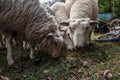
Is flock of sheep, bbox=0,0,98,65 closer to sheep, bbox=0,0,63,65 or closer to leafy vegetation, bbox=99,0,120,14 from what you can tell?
sheep, bbox=0,0,63,65

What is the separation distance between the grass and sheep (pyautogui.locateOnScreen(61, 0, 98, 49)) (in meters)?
0.34

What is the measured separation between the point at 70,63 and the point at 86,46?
166 cm

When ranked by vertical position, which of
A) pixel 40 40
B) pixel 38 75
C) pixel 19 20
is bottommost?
pixel 38 75

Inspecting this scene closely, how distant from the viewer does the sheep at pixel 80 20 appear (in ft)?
27.1

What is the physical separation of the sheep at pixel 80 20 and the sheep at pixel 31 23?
93 centimetres

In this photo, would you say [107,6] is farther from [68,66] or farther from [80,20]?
[68,66]

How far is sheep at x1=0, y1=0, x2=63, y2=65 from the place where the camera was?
7320 mm

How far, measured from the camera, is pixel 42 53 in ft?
25.6

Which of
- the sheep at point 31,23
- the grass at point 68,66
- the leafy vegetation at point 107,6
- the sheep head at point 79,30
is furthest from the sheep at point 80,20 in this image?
the leafy vegetation at point 107,6

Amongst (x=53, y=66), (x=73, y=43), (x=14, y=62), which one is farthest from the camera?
(x=73, y=43)

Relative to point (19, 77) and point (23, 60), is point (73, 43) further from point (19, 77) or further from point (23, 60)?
point (19, 77)

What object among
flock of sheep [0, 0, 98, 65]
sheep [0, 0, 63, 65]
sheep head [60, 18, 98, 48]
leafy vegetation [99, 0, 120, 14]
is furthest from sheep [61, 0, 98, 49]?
leafy vegetation [99, 0, 120, 14]

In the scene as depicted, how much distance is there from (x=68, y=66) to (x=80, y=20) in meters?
1.84

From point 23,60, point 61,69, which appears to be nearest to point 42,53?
point 23,60
